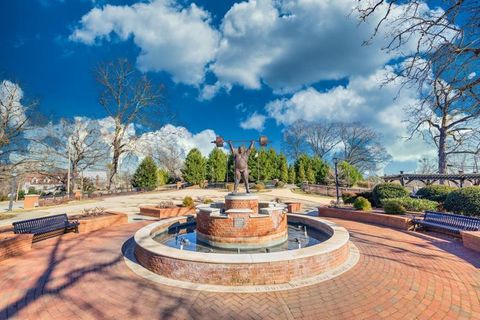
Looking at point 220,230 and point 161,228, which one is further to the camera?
point 161,228

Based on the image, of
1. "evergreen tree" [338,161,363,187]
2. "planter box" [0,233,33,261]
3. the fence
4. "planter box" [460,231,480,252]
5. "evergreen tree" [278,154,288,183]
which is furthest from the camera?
"evergreen tree" [278,154,288,183]

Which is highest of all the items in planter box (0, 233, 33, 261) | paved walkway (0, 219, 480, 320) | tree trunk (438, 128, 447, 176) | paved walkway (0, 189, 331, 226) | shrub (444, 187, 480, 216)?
tree trunk (438, 128, 447, 176)

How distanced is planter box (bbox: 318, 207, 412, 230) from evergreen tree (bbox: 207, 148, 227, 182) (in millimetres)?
29562

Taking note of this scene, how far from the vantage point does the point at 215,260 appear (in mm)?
4910

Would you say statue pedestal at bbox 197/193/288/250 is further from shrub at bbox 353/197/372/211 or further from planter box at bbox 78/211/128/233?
shrub at bbox 353/197/372/211

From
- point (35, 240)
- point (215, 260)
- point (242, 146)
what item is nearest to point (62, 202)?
point (35, 240)

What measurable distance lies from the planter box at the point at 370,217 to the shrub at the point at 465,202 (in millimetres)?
3230

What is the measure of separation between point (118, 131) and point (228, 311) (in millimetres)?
30006

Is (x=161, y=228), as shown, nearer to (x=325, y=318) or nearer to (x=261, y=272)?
(x=261, y=272)

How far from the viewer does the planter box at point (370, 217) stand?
10.5 m

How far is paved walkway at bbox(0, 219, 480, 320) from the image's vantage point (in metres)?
3.86

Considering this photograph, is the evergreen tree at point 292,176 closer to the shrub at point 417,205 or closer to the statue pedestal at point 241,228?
the shrub at point 417,205

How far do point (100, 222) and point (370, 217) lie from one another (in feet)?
43.7

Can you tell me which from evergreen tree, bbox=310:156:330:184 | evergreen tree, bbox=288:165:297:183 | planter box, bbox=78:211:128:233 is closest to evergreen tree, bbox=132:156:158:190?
planter box, bbox=78:211:128:233
